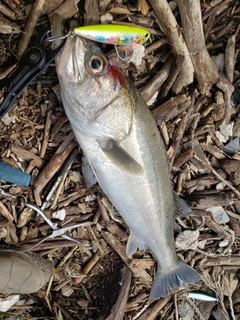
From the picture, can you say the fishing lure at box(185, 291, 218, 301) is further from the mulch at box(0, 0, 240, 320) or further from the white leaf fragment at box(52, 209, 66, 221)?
the white leaf fragment at box(52, 209, 66, 221)

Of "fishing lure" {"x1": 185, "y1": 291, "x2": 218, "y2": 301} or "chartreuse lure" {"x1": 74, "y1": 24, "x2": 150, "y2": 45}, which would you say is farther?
"fishing lure" {"x1": 185, "y1": 291, "x2": 218, "y2": 301}

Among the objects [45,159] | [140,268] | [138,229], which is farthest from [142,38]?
[140,268]

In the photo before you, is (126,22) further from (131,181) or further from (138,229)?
(138,229)

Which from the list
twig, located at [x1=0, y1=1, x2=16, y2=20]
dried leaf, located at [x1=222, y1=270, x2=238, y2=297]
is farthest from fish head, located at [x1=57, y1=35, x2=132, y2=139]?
dried leaf, located at [x1=222, y1=270, x2=238, y2=297]

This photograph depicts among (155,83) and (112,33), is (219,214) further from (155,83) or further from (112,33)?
(112,33)

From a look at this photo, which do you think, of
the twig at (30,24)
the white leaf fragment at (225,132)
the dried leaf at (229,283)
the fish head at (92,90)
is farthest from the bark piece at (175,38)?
the dried leaf at (229,283)
